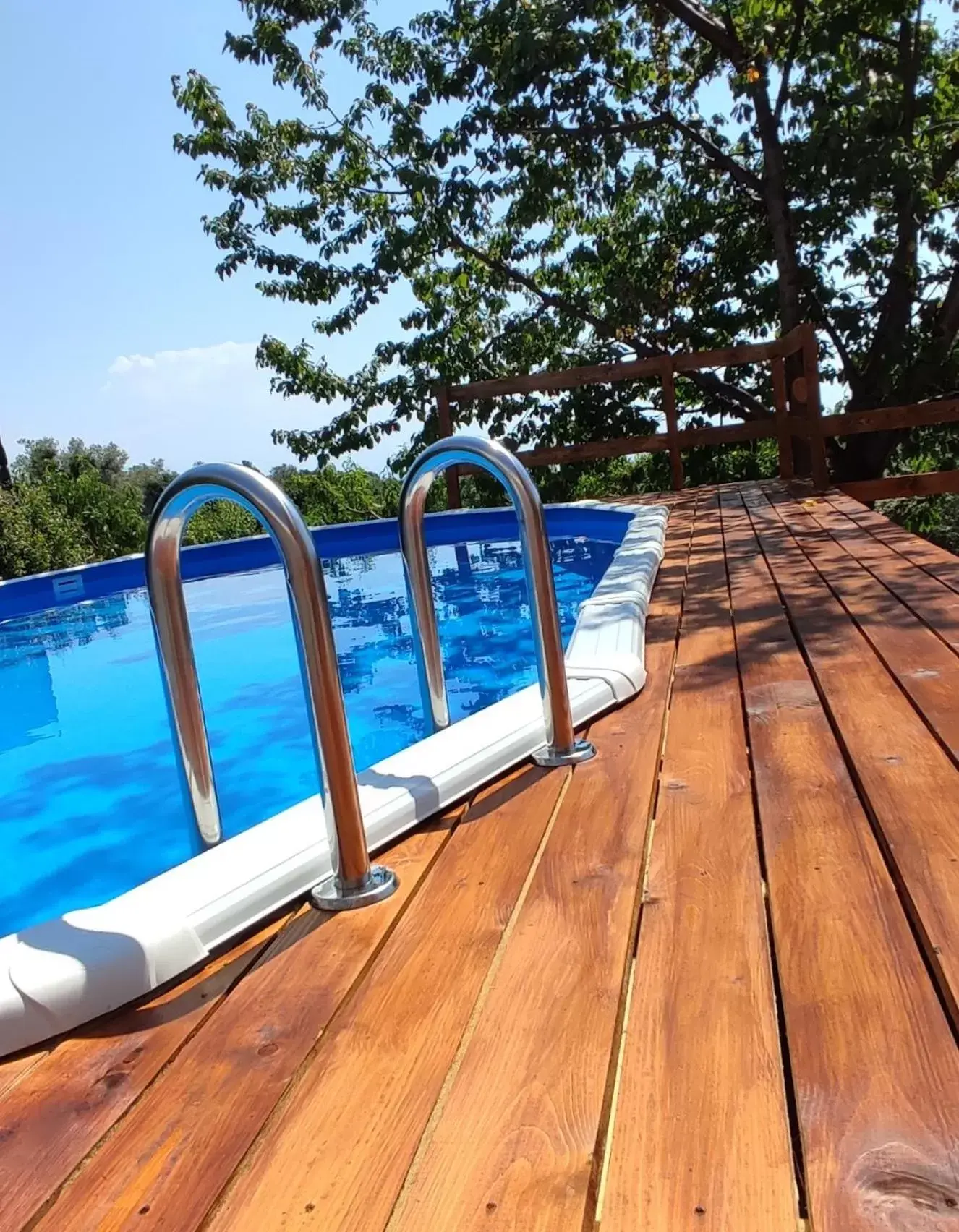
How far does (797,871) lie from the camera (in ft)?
4.14

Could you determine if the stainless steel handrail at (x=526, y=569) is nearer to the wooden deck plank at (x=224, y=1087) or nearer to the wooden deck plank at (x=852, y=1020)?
the wooden deck plank at (x=852, y=1020)

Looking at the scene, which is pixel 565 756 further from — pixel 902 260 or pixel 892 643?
pixel 902 260

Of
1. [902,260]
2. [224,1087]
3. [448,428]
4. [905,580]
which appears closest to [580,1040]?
[224,1087]

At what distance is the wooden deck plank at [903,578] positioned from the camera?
258 cm

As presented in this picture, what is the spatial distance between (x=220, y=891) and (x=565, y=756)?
0.75m

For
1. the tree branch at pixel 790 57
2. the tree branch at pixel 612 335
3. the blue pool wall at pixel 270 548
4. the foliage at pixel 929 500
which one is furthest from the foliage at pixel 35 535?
the foliage at pixel 929 500

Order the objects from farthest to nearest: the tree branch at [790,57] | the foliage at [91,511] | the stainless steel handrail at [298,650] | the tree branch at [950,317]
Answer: the foliage at [91,511] < the tree branch at [950,317] < the tree branch at [790,57] < the stainless steel handrail at [298,650]

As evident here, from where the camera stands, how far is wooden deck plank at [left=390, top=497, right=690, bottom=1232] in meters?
0.75

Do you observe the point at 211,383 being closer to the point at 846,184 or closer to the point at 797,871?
the point at 846,184

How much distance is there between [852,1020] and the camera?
0.93m

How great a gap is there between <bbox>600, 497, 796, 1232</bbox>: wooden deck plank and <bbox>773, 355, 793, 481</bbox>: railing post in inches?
230

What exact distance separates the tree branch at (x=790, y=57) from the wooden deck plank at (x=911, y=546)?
4.82 m

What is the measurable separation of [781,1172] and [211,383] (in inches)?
838

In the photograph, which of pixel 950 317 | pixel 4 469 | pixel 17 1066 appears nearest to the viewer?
pixel 17 1066
